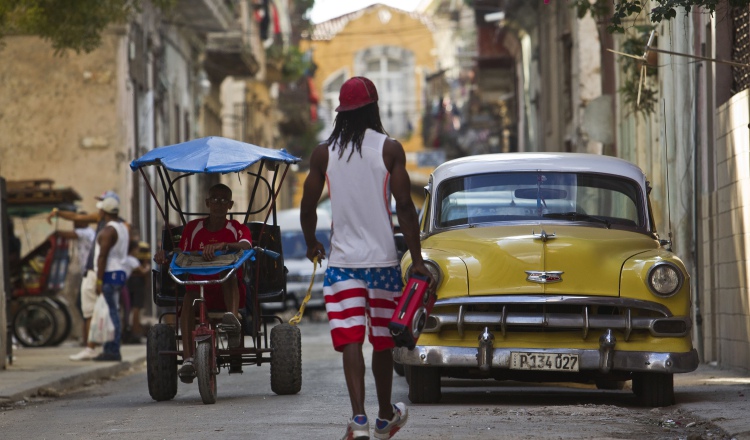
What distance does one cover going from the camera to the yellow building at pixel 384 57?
254ft

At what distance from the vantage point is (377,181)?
769 centimetres

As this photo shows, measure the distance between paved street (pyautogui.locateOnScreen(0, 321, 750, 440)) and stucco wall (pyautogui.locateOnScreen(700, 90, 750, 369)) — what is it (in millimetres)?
534

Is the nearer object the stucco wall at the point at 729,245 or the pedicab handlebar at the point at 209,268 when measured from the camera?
the pedicab handlebar at the point at 209,268

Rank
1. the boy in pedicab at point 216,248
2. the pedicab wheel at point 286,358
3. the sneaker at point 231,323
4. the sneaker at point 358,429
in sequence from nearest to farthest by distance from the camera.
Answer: the sneaker at point 358,429 < the sneaker at point 231,323 < the boy in pedicab at point 216,248 < the pedicab wheel at point 286,358

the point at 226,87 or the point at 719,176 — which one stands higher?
the point at 226,87

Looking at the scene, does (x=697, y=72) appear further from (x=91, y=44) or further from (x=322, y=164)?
(x=322, y=164)

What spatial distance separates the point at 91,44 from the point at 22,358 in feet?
12.0

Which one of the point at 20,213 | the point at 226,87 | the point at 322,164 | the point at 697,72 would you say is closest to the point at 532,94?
the point at 226,87

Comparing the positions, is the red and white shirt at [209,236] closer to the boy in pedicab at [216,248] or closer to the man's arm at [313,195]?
the boy in pedicab at [216,248]

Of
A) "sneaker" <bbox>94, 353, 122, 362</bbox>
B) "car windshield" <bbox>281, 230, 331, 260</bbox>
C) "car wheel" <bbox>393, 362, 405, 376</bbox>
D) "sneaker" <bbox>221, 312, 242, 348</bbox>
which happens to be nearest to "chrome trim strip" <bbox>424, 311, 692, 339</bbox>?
"sneaker" <bbox>221, 312, 242, 348</bbox>

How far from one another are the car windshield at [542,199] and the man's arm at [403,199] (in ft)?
11.5

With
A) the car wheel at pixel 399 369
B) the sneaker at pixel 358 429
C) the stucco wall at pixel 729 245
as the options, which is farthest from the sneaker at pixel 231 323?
the stucco wall at pixel 729 245

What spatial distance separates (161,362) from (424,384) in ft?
6.95

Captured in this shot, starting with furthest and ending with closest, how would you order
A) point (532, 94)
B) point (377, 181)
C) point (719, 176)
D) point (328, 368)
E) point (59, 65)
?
point (532, 94) < point (59, 65) < point (328, 368) < point (719, 176) < point (377, 181)
